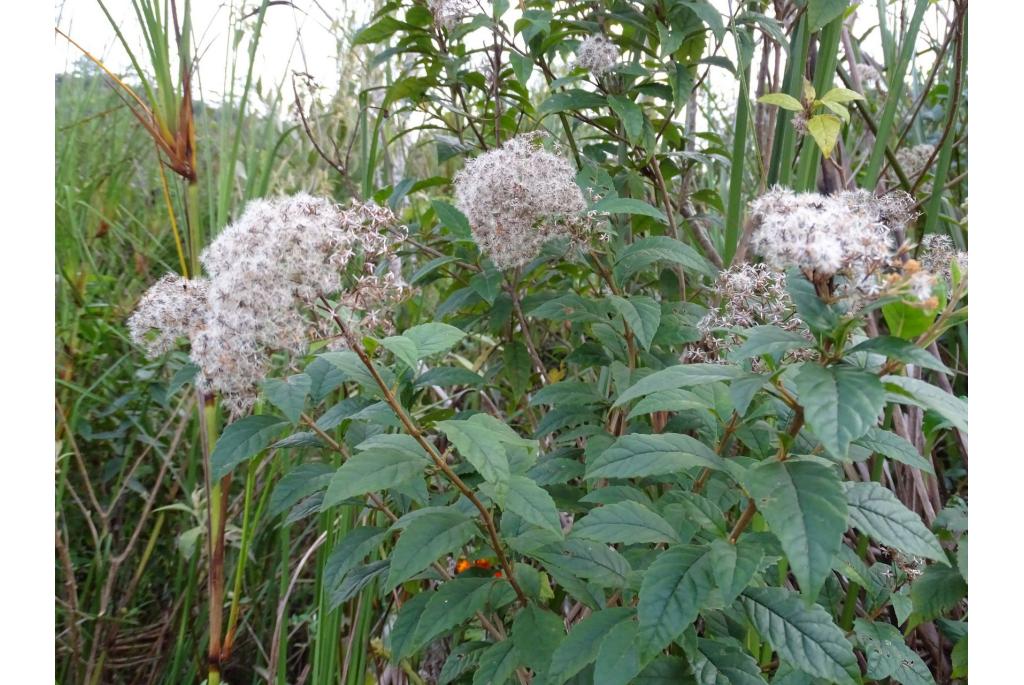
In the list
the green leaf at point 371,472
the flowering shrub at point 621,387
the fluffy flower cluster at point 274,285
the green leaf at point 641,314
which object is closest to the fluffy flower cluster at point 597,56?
the flowering shrub at point 621,387

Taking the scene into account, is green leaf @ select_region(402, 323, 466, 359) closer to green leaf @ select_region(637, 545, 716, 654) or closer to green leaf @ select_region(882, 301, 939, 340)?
green leaf @ select_region(637, 545, 716, 654)

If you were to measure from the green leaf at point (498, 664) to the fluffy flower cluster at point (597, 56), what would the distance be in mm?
935

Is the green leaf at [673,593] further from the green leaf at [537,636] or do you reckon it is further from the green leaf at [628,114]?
the green leaf at [628,114]

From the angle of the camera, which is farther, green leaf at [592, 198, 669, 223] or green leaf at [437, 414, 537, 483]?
green leaf at [592, 198, 669, 223]

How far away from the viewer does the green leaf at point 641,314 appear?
3.72 ft

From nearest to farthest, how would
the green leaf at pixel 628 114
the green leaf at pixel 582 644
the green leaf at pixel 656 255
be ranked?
the green leaf at pixel 582 644 < the green leaf at pixel 656 255 < the green leaf at pixel 628 114

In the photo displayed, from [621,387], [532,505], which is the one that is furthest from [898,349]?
[621,387]

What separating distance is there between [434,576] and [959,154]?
1598mm

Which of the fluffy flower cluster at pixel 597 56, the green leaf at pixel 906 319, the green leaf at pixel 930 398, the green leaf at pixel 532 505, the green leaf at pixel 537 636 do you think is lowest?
the green leaf at pixel 537 636

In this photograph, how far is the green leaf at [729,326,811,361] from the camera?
75 centimetres

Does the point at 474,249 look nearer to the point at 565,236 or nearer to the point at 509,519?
the point at 565,236

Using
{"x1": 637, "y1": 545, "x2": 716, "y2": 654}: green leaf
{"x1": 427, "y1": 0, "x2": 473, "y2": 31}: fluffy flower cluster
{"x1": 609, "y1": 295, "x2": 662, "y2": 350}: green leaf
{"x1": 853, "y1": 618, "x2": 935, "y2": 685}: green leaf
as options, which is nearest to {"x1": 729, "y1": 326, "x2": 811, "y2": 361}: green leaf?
{"x1": 637, "y1": 545, "x2": 716, "y2": 654}: green leaf

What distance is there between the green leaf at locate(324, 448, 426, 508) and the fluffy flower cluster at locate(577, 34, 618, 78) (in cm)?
79

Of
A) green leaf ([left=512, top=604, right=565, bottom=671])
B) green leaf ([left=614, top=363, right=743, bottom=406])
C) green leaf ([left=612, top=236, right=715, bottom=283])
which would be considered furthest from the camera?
green leaf ([left=612, top=236, right=715, bottom=283])
